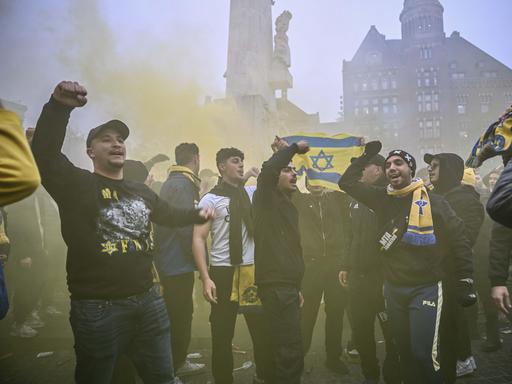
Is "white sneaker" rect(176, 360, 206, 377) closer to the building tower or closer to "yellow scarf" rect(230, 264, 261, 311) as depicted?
"yellow scarf" rect(230, 264, 261, 311)

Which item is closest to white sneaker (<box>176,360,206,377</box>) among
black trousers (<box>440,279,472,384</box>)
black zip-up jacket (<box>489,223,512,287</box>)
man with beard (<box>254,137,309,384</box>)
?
man with beard (<box>254,137,309,384</box>)

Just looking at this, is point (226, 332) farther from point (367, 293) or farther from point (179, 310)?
point (367, 293)

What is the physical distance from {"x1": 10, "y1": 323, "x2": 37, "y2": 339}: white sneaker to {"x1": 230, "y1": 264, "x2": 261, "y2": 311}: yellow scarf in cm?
344

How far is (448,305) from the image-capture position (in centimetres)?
376

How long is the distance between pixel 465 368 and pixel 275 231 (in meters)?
2.49

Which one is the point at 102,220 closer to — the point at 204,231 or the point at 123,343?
the point at 123,343

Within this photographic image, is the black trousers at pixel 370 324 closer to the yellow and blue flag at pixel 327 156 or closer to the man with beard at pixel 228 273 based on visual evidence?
the man with beard at pixel 228 273

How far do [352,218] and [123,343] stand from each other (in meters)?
2.87

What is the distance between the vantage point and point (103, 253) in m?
2.38

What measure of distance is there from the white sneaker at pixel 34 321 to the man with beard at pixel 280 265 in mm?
4076

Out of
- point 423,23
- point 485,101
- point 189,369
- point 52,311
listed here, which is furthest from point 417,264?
point 423,23

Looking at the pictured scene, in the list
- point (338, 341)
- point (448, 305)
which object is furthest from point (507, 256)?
point (338, 341)

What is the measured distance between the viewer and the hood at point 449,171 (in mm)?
4586

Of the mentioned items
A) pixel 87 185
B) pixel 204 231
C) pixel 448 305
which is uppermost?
pixel 87 185
